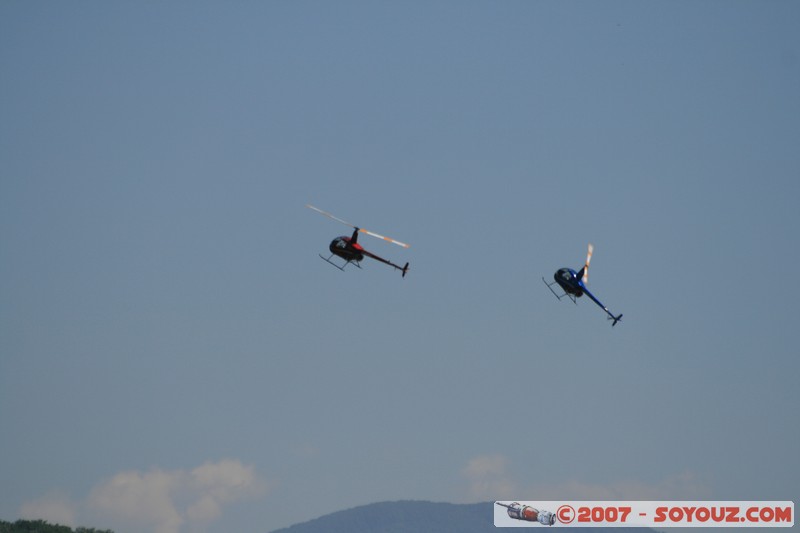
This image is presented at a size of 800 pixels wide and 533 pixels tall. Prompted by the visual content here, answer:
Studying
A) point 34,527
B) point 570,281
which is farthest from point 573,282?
point 34,527

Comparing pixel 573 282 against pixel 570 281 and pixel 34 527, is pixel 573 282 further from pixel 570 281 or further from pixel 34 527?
pixel 34 527

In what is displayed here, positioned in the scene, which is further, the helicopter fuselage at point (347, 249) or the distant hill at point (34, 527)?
the distant hill at point (34, 527)

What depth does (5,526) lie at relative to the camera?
172 metres

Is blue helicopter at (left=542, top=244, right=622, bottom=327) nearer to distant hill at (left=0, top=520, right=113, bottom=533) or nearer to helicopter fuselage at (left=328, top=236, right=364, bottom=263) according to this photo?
helicopter fuselage at (left=328, top=236, right=364, bottom=263)

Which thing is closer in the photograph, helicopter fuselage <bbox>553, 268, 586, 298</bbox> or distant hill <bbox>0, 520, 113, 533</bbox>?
helicopter fuselage <bbox>553, 268, 586, 298</bbox>

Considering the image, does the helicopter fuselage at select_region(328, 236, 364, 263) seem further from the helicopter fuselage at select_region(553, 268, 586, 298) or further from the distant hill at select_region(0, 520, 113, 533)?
the distant hill at select_region(0, 520, 113, 533)

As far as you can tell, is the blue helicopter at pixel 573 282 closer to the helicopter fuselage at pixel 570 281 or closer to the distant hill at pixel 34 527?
the helicopter fuselage at pixel 570 281

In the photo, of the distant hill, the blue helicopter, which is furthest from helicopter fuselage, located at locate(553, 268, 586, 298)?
the distant hill

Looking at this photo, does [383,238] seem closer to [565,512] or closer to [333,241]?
[333,241]

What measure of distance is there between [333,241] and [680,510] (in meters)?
41.0

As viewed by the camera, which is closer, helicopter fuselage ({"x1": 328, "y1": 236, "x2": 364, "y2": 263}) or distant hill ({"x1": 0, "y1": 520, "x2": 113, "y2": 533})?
helicopter fuselage ({"x1": 328, "y1": 236, "x2": 364, "y2": 263})

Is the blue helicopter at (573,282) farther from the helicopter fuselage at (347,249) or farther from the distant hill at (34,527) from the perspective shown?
the distant hill at (34,527)

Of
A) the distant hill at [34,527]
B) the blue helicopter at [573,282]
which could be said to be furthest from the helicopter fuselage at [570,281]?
the distant hill at [34,527]

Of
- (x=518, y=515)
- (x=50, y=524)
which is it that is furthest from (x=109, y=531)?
(x=518, y=515)
